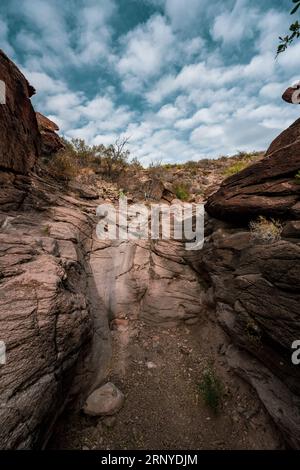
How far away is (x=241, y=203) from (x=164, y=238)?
10.9ft

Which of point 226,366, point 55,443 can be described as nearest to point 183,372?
point 226,366

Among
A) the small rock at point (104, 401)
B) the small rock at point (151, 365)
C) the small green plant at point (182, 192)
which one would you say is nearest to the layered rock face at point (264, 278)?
the small rock at point (151, 365)

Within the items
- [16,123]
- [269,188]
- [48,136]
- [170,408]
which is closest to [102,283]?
[170,408]

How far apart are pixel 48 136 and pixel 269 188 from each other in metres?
9.66

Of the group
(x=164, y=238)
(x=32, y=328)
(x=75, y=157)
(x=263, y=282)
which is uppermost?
(x=75, y=157)

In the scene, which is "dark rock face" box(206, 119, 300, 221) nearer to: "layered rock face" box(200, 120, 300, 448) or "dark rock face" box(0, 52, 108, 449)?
"layered rock face" box(200, 120, 300, 448)

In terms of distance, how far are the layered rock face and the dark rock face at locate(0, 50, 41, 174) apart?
660 centimetres

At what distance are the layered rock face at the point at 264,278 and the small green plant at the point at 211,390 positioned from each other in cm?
63

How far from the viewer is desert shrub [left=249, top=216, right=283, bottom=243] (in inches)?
222

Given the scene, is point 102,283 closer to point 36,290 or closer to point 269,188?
point 36,290

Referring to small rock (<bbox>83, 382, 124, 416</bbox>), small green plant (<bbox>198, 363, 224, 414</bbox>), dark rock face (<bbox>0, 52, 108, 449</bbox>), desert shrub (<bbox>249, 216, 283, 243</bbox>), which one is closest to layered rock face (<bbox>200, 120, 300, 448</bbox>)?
desert shrub (<bbox>249, 216, 283, 243</bbox>)

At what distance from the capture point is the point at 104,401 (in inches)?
199
